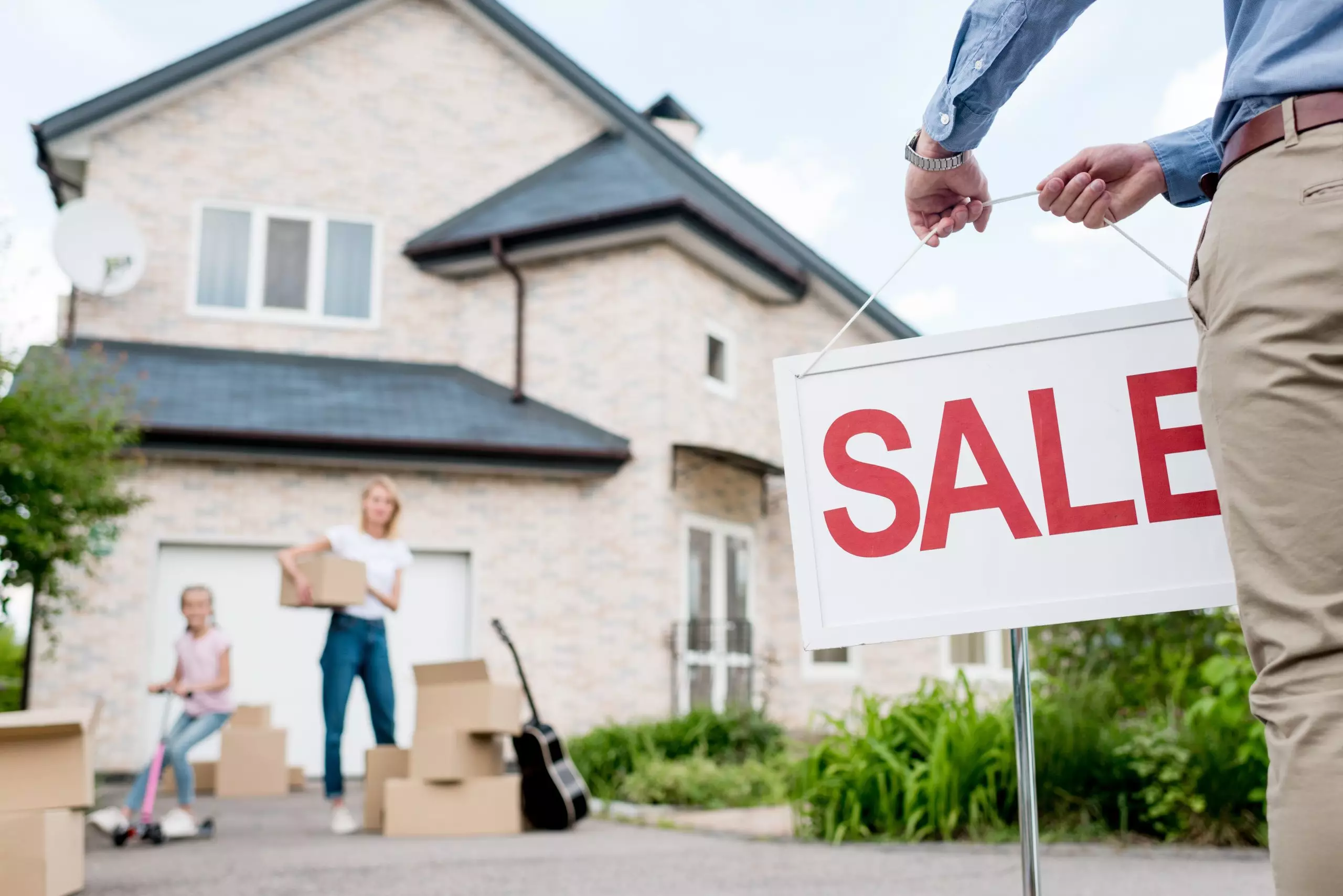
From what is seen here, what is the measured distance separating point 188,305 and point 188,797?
7860 mm

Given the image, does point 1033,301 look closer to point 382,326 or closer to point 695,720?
point 695,720

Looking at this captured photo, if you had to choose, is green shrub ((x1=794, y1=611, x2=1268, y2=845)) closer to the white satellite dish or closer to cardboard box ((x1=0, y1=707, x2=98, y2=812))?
cardboard box ((x1=0, y1=707, x2=98, y2=812))

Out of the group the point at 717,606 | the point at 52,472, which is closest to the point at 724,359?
the point at 717,606

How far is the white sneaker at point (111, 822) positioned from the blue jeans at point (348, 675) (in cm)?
106

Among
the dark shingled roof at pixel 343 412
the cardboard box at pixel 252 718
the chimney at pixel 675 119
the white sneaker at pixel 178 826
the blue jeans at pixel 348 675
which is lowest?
the white sneaker at pixel 178 826

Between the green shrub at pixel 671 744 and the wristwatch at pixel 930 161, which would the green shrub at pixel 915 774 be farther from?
the wristwatch at pixel 930 161

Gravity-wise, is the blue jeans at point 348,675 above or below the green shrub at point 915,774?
above

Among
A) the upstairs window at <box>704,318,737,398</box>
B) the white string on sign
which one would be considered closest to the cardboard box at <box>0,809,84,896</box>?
the white string on sign

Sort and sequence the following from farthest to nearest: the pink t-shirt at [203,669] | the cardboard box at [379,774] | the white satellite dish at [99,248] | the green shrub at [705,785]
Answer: the white satellite dish at [99,248] < the green shrub at [705,785] < the pink t-shirt at [203,669] < the cardboard box at [379,774]

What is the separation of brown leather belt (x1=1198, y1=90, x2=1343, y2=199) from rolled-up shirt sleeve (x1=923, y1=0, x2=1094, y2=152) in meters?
0.35

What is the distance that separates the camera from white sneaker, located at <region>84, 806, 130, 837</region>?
6.32 meters

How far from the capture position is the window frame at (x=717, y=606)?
1234 centimetres

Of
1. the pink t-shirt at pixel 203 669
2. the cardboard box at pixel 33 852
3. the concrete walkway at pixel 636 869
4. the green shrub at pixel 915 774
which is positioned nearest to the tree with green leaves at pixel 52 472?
the pink t-shirt at pixel 203 669

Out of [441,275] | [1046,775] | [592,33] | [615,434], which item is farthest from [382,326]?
[1046,775]
